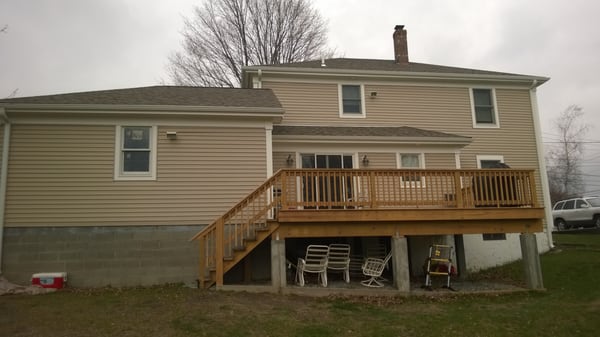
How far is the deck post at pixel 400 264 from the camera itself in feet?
28.0

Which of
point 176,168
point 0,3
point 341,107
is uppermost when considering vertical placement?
point 0,3

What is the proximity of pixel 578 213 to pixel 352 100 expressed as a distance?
12.1 meters

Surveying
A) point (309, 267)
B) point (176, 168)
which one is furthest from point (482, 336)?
point (176, 168)

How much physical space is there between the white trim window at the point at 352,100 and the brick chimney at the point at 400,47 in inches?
125

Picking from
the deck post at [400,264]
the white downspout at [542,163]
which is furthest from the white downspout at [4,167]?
the white downspout at [542,163]

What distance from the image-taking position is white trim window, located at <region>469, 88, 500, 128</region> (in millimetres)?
13961

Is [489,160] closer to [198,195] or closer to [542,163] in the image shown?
[542,163]

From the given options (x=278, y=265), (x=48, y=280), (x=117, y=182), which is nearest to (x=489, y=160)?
(x=278, y=265)

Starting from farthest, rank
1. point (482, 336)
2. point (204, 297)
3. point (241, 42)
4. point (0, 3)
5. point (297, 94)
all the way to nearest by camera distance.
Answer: point (241, 42) → point (297, 94) → point (0, 3) → point (204, 297) → point (482, 336)

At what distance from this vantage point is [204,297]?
754 cm

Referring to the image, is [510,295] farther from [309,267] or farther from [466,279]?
[309,267]

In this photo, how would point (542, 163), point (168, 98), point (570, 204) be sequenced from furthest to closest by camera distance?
point (570, 204) → point (542, 163) → point (168, 98)

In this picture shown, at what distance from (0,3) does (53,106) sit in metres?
6.09

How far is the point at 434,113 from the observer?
13836 millimetres
